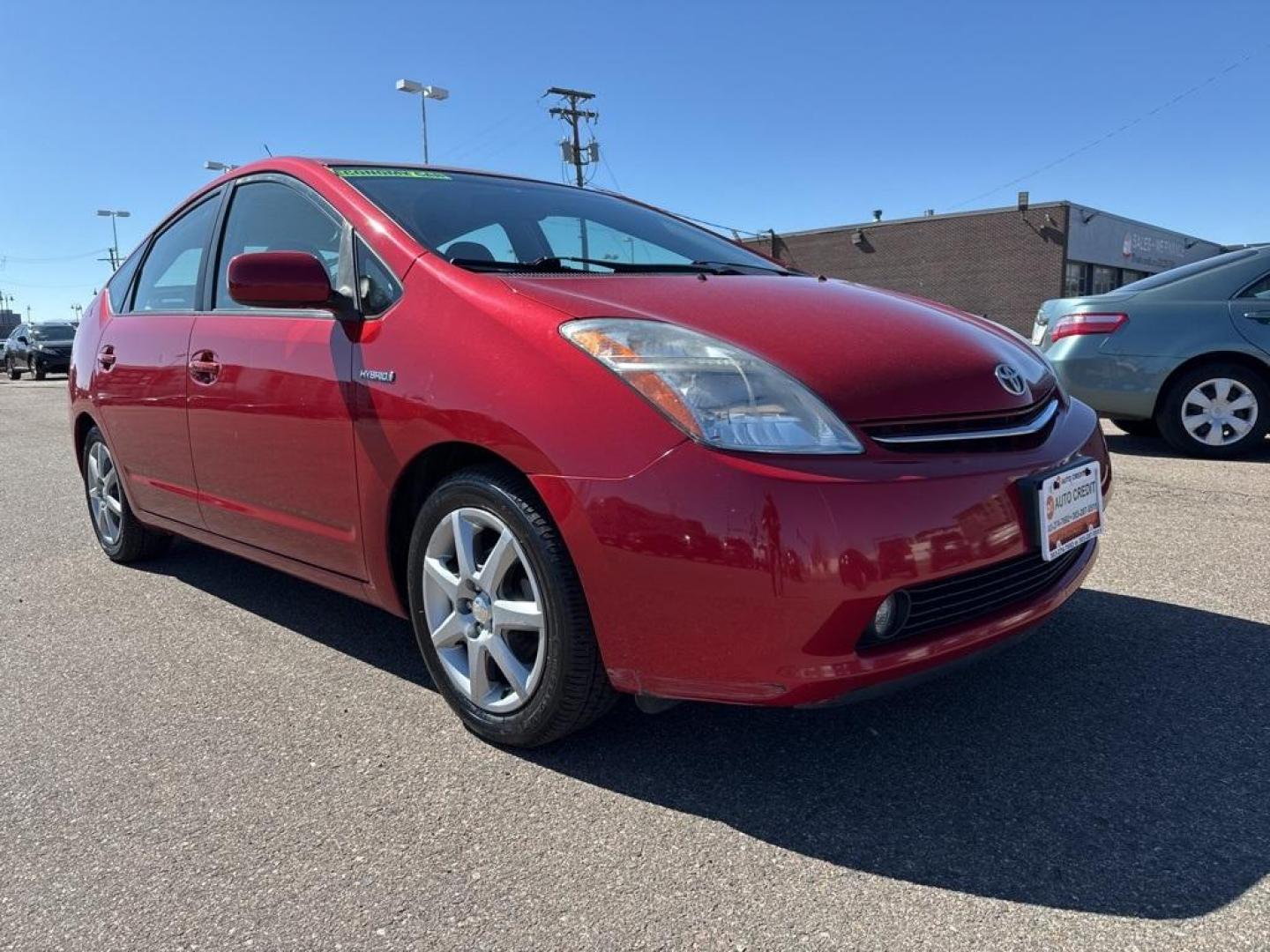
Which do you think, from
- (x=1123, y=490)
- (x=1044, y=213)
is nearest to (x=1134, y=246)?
(x=1044, y=213)

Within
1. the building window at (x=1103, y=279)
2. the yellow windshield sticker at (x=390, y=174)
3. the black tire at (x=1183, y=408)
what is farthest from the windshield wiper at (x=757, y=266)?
the building window at (x=1103, y=279)

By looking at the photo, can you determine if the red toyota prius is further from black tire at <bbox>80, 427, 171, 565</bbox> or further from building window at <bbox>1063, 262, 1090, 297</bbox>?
building window at <bbox>1063, 262, 1090, 297</bbox>

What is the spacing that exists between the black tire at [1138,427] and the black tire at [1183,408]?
1.17ft

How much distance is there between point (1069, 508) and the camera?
224 centimetres

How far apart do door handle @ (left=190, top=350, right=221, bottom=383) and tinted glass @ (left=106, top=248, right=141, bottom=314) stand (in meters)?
1.14

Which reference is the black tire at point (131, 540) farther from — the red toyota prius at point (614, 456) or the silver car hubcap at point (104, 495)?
the red toyota prius at point (614, 456)

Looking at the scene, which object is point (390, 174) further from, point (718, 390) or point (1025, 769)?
point (1025, 769)

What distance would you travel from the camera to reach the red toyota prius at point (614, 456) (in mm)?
1891

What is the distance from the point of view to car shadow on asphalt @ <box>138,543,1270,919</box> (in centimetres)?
183

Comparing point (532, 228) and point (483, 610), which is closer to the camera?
point (483, 610)

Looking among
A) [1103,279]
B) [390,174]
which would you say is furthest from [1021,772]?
[1103,279]

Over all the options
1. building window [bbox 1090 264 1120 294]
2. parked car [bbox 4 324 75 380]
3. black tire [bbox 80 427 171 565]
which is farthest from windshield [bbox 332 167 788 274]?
building window [bbox 1090 264 1120 294]

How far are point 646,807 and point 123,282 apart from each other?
358 centimetres

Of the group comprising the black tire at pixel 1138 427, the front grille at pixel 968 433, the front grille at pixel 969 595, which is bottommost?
the black tire at pixel 1138 427
